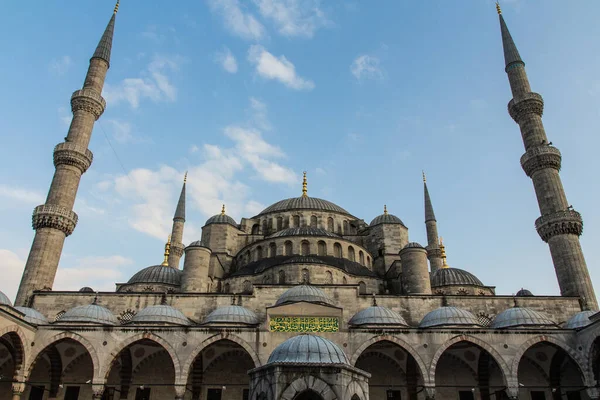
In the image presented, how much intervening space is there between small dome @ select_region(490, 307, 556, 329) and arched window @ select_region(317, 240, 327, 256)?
8.07m

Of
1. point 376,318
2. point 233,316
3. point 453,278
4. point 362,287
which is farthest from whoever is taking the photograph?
point 453,278

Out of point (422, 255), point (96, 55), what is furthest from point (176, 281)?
point (96, 55)

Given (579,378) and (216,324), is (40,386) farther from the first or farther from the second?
(579,378)

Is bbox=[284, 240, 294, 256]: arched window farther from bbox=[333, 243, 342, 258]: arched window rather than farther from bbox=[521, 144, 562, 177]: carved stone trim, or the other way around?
bbox=[521, 144, 562, 177]: carved stone trim

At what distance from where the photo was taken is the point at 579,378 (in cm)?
1577

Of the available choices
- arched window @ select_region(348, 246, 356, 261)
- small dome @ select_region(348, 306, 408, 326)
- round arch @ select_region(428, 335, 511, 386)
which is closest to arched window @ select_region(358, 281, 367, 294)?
arched window @ select_region(348, 246, 356, 261)

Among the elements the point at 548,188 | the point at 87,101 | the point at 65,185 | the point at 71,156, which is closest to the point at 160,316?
the point at 65,185

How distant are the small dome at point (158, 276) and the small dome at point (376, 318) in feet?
31.0

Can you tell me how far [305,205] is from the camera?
26.6m

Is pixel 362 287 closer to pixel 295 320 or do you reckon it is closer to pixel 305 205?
pixel 295 320

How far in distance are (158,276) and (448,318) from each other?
42.0 feet

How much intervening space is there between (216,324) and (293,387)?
925 cm

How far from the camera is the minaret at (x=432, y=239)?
2609 centimetres

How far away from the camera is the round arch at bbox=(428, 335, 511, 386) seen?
45.0 feet
